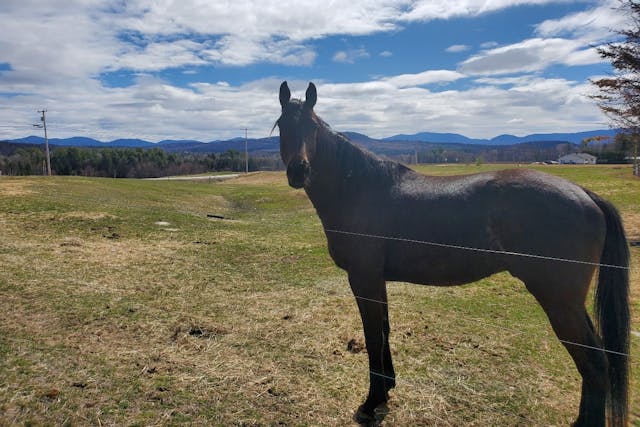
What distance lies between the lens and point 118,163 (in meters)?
75.8

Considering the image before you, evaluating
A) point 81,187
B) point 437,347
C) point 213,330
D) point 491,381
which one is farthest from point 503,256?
point 81,187

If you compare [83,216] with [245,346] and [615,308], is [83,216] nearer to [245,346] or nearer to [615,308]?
[245,346]

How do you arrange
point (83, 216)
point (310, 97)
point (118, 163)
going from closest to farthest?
1. point (310, 97)
2. point (83, 216)
3. point (118, 163)

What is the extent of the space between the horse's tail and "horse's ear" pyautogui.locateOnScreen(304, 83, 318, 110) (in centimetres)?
243

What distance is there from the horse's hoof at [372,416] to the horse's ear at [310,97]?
9.38 feet

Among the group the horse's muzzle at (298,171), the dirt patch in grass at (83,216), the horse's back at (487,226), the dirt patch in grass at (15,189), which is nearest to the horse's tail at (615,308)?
the horse's back at (487,226)

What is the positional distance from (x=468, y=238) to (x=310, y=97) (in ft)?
6.23

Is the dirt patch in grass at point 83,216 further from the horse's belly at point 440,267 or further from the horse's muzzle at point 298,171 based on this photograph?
the horse's belly at point 440,267

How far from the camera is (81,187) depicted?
71.3 ft

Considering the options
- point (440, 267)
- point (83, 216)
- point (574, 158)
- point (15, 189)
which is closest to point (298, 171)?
point (440, 267)

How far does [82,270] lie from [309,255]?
511cm

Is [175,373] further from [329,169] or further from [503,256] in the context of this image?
[503,256]

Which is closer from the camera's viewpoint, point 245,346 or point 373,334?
point 373,334

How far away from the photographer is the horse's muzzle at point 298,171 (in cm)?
316
